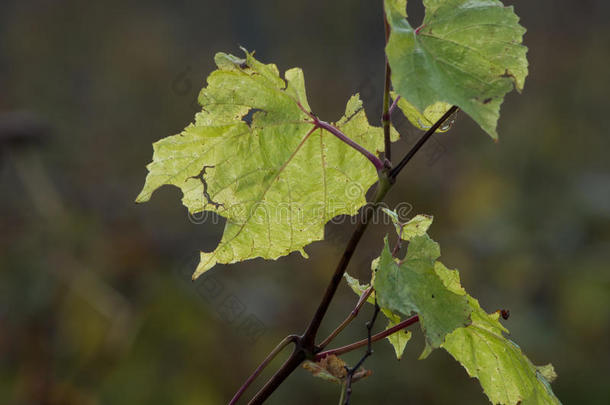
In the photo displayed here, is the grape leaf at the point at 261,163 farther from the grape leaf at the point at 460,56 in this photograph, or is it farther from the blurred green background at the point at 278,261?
the blurred green background at the point at 278,261

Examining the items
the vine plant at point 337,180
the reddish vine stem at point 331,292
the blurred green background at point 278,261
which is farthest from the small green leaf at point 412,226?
the blurred green background at point 278,261

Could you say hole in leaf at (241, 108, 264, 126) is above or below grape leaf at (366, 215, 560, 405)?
above

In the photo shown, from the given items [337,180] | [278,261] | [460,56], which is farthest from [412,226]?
[278,261]

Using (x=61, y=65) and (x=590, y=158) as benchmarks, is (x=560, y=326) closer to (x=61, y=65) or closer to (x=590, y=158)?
(x=590, y=158)

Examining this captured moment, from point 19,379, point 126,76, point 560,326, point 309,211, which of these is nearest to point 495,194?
point 560,326

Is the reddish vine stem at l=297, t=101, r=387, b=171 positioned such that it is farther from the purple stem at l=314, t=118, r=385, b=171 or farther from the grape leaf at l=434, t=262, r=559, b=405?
the grape leaf at l=434, t=262, r=559, b=405

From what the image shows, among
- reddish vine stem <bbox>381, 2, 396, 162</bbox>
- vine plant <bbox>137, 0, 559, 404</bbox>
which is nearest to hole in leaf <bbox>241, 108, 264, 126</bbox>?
vine plant <bbox>137, 0, 559, 404</bbox>
